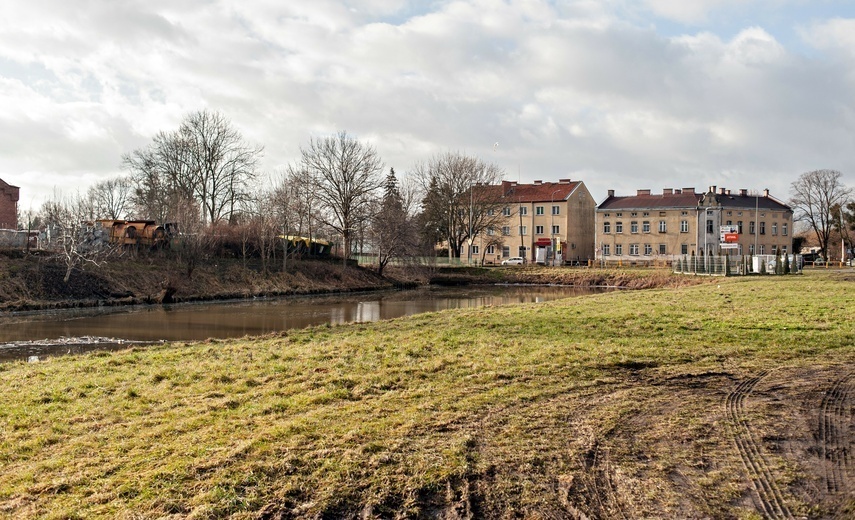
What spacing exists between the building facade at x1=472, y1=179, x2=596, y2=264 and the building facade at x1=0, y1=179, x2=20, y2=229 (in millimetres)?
48763

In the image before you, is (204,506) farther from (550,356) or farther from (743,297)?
(743,297)

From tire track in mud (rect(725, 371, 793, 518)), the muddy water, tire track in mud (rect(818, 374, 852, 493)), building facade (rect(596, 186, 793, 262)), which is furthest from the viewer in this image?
building facade (rect(596, 186, 793, 262))

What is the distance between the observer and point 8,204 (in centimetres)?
5956

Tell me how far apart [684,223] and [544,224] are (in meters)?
16.7

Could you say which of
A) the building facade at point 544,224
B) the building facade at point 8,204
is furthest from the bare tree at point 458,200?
the building facade at point 8,204

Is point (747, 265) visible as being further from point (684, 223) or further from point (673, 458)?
point (673, 458)

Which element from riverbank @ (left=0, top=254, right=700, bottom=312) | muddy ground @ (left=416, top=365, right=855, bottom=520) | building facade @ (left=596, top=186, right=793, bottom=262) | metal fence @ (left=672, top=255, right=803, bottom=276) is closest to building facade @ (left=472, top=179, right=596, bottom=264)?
building facade @ (left=596, top=186, right=793, bottom=262)

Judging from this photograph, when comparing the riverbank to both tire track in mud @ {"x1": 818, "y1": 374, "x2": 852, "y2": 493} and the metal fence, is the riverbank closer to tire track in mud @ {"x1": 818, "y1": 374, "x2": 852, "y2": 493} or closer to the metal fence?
the metal fence

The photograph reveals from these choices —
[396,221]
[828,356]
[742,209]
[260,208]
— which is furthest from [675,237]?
[828,356]

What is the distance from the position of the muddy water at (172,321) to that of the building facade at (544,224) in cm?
4622

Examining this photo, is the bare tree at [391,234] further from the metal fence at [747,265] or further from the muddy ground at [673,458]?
the muddy ground at [673,458]

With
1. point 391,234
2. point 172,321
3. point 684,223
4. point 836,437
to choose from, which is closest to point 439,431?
point 836,437

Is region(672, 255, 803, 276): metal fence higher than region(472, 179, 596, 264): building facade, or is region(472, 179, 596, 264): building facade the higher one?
region(472, 179, 596, 264): building facade

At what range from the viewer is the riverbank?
3278 cm
